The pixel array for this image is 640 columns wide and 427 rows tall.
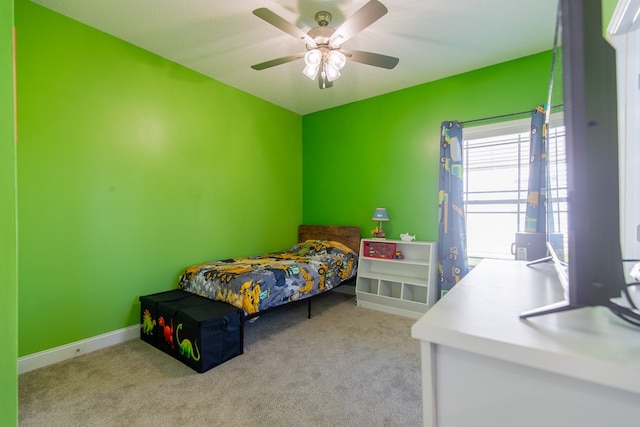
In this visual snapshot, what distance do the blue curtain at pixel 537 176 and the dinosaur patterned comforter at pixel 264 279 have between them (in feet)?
6.38

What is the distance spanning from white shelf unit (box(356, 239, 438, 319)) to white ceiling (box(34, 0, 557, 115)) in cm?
197

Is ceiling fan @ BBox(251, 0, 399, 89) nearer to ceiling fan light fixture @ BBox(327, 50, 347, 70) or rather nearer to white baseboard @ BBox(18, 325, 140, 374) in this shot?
ceiling fan light fixture @ BBox(327, 50, 347, 70)

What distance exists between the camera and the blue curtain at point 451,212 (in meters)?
3.02

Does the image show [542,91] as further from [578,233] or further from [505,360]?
[505,360]

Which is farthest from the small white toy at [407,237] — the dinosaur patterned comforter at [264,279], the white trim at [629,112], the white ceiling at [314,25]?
the white trim at [629,112]

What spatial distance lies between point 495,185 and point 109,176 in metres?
3.78

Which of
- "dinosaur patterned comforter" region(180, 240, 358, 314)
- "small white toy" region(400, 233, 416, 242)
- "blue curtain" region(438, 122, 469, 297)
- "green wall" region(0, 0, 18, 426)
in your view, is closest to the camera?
"green wall" region(0, 0, 18, 426)

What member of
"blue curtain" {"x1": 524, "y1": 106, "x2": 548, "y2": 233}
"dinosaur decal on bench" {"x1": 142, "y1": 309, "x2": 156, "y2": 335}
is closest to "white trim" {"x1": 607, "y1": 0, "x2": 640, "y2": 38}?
"blue curtain" {"x1": 524, "y1": 106, "x2": 548, "y2": 233}

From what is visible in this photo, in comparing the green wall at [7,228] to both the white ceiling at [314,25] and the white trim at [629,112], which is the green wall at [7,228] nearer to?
the white ceiling at [314,25]

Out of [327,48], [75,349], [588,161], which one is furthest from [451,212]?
[75,349]

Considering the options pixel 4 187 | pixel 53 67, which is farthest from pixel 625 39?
pixel 53 67

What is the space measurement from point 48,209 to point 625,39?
12.3 ft

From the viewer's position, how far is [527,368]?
0.54 metres

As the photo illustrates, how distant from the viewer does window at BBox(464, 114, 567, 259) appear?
9.40 ft
